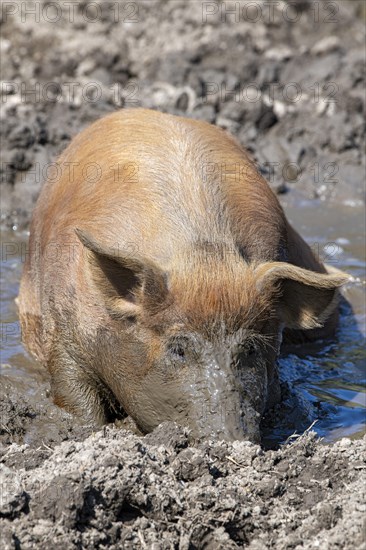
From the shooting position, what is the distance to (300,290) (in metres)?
5.80

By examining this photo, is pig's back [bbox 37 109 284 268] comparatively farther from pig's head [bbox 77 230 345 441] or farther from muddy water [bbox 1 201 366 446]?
muddy water [bbox 1 201 366 446]

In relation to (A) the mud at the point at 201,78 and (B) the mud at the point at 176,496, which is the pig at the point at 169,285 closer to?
(B) the mud at the point at 176,496

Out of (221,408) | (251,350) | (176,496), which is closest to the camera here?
(176,496)

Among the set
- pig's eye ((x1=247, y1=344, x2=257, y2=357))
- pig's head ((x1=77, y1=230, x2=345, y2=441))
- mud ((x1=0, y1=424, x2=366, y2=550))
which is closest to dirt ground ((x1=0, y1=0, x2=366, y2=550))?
mud ((x1=0, y1=424, x2=366, y2=550))

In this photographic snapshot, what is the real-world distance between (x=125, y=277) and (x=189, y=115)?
6.37m

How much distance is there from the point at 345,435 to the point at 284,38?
8656 mm

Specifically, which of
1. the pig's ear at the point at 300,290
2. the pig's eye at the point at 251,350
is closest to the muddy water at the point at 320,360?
the pig's ear at the point at 300,290

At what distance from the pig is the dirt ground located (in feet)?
1.00

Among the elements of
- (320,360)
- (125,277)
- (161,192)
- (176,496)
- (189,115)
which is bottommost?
(320,360)

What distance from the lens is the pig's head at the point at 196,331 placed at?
5191mm

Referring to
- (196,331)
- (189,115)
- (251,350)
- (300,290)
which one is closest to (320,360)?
(300,290)

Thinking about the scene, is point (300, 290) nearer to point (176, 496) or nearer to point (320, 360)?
point (176, 496)

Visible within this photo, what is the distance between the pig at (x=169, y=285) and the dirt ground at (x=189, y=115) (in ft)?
1.00

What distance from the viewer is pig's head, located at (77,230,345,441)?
519cm
